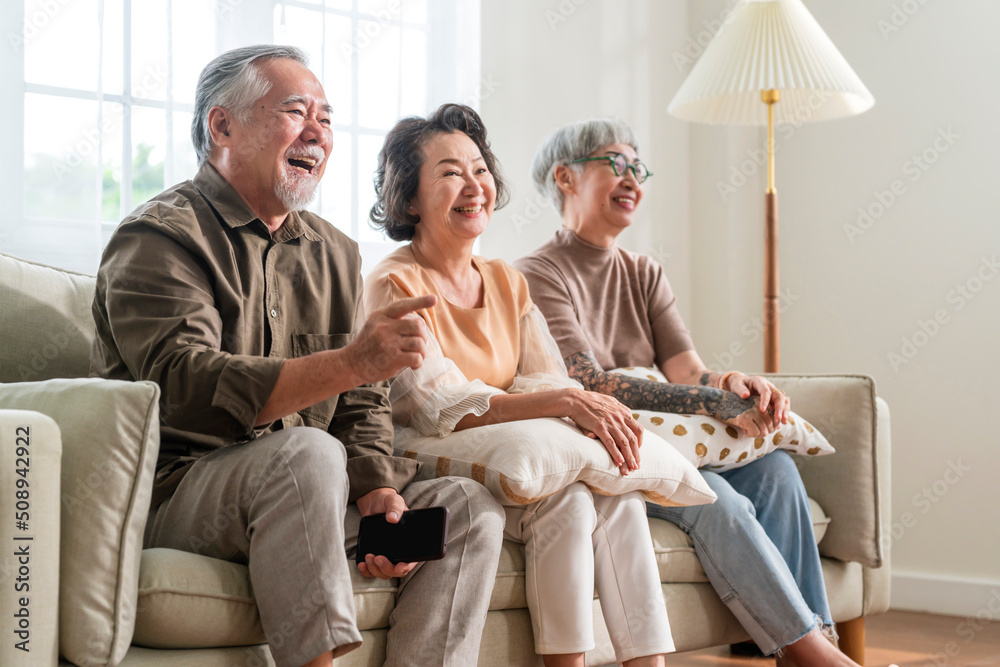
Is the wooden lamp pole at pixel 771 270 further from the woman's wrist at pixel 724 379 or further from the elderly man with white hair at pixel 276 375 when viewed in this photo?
the elderly man with white hair at pixel 276 375

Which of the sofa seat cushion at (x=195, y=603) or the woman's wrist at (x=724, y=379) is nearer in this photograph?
the sofa seat cushion at (x=195, y=603)

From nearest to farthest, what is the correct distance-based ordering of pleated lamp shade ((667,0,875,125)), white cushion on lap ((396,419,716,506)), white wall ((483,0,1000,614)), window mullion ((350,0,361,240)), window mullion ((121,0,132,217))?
white cushion on lap ((396,419,716,506))
window mullion ((121,0,132,217))
window mullion ((350,0,361,240))
pleated lamp shade ((667,0,875,125))
white wall ((483,0,1000,614))

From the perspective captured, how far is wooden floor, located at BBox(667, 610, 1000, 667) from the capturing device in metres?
2.28

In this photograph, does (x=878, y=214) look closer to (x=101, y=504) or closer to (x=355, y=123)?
(x=355, y=123)

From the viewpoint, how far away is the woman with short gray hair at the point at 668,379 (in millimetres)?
1765

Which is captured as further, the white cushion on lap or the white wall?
the white wall

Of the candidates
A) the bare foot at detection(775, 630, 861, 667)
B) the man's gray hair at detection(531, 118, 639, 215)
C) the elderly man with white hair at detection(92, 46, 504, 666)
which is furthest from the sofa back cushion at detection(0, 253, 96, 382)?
the bare foot at detection(775, 630, 861, 667)

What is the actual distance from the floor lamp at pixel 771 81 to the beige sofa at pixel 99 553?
174cm

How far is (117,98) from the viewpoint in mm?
2127

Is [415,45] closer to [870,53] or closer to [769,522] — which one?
[870,53]

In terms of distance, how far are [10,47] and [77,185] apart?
0.31m

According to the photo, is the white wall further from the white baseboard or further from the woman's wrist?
the woman's wrist

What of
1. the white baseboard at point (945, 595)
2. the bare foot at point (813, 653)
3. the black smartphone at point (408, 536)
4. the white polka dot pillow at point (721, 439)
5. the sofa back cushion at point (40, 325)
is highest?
the sofa back cushion at point (40, 325)

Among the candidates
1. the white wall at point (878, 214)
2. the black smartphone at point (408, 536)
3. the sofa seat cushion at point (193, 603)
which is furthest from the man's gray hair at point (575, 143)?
the sofa seat cushion at point (193, 603)
